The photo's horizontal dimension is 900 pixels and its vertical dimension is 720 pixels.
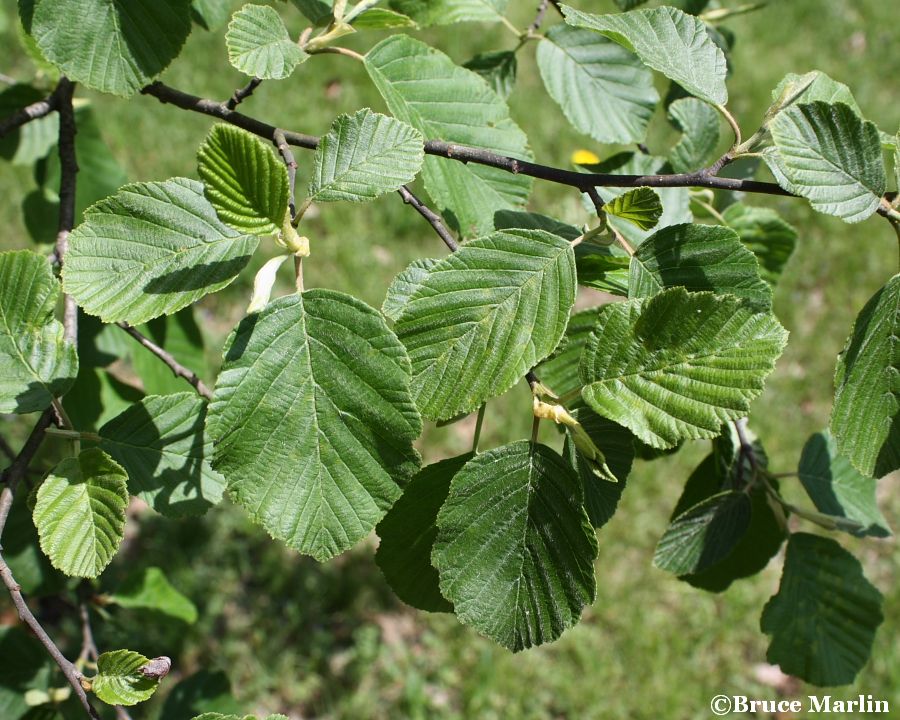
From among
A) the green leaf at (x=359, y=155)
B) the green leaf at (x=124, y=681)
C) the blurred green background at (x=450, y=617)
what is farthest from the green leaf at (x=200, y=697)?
the green leaf at (x=359, y=155)

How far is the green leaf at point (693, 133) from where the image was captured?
50.4 inches

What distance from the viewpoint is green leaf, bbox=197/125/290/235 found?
706 mm

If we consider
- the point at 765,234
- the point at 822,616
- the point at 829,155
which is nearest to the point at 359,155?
the point at 829,155

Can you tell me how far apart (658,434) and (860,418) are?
0.24 meters

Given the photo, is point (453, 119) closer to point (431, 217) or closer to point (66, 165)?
point (431, 217)

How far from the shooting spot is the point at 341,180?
2.64ft

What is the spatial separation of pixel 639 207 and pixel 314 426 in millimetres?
400

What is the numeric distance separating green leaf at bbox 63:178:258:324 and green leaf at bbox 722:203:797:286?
82 cm

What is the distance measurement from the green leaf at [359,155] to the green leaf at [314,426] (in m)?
0.11

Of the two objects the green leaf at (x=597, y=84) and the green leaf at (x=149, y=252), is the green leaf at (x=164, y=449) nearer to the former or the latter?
the green leaf at (x=149, y=252)

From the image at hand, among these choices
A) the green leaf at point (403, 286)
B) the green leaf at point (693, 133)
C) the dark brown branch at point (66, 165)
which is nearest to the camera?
the green leaf at point (403, 286)

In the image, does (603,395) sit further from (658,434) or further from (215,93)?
(215,93)

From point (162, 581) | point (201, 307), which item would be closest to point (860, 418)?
point (162, 581)

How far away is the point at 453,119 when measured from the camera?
112 cm
